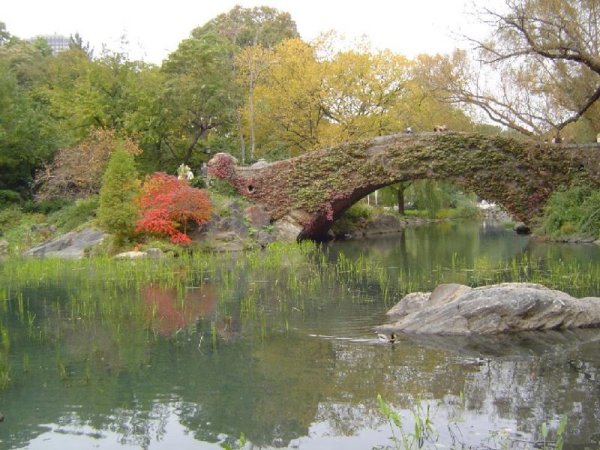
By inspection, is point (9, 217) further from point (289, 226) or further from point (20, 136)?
point (289, 226)

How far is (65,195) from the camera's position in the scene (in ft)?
85.0

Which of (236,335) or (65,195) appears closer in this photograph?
(236,335)

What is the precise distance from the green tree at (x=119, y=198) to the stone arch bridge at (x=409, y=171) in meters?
5.57

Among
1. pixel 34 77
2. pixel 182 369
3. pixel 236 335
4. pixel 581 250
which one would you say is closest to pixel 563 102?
pixel 581 250

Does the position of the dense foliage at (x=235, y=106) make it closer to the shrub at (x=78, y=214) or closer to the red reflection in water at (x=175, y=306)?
the shrub at (x=78, y=214)

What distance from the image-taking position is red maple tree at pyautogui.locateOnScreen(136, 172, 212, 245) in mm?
19062

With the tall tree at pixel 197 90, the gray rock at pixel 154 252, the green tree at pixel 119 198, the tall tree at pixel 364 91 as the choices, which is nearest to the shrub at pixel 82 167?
the tall tree at pixel 197 90

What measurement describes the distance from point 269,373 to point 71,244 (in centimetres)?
1559

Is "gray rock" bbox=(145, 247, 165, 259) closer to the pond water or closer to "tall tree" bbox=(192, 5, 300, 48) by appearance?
the pond water

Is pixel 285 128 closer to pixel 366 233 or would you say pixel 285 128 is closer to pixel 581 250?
pixel 366 233

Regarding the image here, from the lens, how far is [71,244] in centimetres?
2044

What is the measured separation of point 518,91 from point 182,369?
19.2 meters

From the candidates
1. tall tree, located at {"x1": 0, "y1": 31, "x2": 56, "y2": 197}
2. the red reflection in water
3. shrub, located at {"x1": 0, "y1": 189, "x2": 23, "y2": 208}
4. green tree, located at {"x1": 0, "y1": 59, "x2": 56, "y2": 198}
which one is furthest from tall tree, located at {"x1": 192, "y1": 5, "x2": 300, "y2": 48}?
the red reflection in water

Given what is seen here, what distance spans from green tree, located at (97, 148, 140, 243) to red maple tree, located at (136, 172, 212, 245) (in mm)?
435
